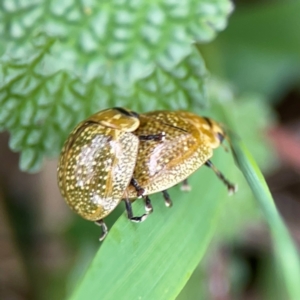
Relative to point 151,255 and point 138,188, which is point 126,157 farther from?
point 151,255

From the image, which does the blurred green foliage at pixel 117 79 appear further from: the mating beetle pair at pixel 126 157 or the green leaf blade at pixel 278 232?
the green leaf blade at pixel 278 232

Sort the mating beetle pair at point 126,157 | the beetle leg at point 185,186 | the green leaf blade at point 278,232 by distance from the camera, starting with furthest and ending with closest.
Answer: the beetle leg at point 185,186 < the mating beetle pair at point 126,157 < the green leaf blade at point 278,232

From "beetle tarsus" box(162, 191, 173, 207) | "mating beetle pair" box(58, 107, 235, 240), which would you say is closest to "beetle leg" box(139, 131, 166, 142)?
"mating beetle pair" box(58, 107, 235, 240)

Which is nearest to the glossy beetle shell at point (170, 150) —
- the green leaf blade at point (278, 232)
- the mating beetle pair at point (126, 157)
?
the mating beetle pair at point (126, 157)

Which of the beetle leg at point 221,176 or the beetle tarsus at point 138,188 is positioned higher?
the beetle tarsus at point 138,188

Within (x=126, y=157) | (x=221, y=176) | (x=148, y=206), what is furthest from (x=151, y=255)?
(x=221, y=176)

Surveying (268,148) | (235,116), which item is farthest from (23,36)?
(268,148)
